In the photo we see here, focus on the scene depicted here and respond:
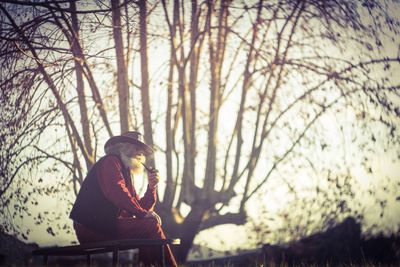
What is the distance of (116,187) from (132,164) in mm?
814

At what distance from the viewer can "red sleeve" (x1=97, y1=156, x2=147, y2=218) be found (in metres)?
4.52

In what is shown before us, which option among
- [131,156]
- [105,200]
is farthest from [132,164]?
[105,200]

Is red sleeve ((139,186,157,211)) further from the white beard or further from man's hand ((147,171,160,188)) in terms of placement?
the white beard

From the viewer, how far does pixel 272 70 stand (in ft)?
24.5

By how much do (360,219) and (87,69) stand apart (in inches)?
199

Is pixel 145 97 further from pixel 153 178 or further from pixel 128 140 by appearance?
pixel 153 178

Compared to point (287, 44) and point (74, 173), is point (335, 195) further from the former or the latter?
point (74, 173)

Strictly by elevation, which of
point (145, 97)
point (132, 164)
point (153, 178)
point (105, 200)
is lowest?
point (105, 200)

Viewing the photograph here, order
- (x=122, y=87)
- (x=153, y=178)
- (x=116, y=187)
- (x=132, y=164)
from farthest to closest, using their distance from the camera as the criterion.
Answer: (x=122, y=87)
(x=132, y=164)
(x=153, y=178)
(x=116, y=187)

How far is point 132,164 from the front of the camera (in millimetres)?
5367

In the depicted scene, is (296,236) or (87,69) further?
(296,236)

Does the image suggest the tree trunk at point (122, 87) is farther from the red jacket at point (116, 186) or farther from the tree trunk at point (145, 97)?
the red jacket at point (116, 186)

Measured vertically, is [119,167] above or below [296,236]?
above

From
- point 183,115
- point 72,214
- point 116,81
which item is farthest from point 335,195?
point 72,214
